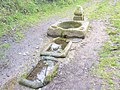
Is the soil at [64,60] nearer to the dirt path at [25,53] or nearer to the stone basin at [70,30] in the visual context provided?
the dirt path at [25,53]

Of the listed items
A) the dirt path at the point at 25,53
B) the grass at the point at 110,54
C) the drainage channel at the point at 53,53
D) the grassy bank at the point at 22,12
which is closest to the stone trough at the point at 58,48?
the drainage channel at the point at 53,53

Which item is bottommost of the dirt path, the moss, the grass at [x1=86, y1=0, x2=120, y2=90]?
the grass at [x1=86, y1=0, x2=120, y2=90]

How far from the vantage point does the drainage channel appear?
478cm

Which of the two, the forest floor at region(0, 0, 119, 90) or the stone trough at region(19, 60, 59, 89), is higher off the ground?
the stone trough at region(19, 60, 59, 89)

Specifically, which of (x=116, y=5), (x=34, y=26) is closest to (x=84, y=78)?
(x=34, y=26)

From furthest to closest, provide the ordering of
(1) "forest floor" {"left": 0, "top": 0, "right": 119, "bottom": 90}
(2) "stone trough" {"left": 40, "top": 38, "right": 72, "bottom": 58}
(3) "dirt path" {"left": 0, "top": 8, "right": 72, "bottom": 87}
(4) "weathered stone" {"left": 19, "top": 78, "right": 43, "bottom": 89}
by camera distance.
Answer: (2) "stone trough" {"left": 40, "top": 38, "right": 72, "bottom": 58} < (3) "dirt path" {"left": 0, "top": 8, "right": 72, "bottom": 87} < (1) "forest floor" {"left": 0, "top": 0, "right": 119, "bottom": 90} < (4) "weathered stone" {"left": 19, "top": 78, "right": 43, "bottom": 89}

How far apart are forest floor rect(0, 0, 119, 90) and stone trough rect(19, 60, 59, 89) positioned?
10 centimetres

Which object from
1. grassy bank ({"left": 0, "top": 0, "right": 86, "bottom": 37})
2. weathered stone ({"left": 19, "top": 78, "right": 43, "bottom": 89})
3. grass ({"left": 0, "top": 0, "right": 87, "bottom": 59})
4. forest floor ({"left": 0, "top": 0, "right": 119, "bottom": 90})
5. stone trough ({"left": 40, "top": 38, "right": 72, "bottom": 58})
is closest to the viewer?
weathered stone ({"left": 19, "top": 78, "right": 43, "bottom": 89})

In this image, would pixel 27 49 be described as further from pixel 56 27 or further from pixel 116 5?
pixel 116 5

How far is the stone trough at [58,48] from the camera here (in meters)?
5.85

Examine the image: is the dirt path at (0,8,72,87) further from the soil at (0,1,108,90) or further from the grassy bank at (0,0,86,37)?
the grassy bank at (0,0,86,37)

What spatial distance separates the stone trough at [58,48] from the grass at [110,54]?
880 millimetres

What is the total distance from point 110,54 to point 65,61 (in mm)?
1133

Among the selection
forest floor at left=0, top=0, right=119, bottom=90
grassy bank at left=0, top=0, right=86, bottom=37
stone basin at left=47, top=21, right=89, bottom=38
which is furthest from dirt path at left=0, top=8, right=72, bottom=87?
grassy bank at left=0, top=0, right=86, bottom=37
